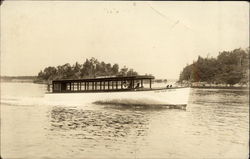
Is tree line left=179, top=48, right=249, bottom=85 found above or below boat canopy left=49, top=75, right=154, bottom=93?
above

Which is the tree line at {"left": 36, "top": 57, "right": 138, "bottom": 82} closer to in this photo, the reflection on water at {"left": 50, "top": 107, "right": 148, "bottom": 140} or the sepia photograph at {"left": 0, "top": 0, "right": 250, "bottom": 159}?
the sepia photograph at {"left": 0, "top": 0, "right": 250, "bottom": 159}

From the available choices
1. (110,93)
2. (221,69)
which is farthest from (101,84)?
(221,69)

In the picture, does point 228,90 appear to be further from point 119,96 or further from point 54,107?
point 54,107

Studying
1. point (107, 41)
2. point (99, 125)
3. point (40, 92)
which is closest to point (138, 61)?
point (107, 41)

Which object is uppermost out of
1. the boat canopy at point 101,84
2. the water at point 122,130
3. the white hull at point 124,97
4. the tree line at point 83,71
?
the tree line at point 83,71

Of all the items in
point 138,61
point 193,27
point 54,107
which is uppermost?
point 193,27

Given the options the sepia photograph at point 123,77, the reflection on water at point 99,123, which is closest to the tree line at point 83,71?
the sepia photograph at point 123,77

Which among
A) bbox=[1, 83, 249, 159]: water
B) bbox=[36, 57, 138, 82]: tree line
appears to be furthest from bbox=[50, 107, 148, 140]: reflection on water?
bbox=[36, 57, 138, 82]: tree line

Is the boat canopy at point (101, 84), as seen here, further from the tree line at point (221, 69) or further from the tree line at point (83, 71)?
the tree line at point (221, 69)
